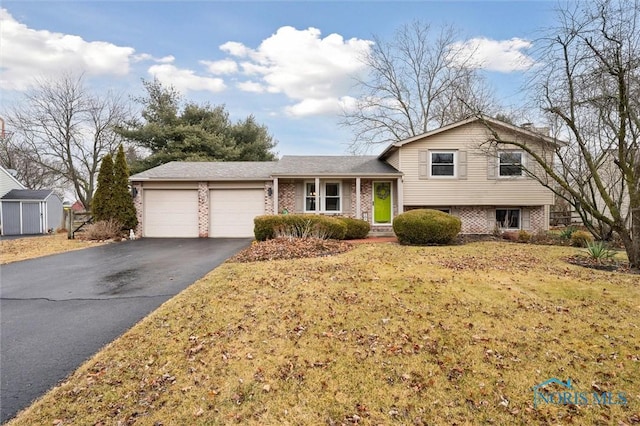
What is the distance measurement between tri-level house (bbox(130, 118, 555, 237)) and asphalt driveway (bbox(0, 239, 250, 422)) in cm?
459

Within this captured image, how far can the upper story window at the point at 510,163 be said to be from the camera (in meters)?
14.5

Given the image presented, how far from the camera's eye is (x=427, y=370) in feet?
12.1

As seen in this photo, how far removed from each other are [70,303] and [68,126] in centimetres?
2573

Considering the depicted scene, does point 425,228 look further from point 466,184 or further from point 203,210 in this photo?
point 203,210

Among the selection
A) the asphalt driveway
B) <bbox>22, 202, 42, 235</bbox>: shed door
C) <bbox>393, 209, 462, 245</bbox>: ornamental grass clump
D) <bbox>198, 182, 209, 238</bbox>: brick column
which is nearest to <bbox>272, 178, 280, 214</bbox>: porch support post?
<bbox>198, 182, 209, 238</bbox>: brick column

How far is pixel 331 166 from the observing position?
15805 mm

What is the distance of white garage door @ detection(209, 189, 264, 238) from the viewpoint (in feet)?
51.0

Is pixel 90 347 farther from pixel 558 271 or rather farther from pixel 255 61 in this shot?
pixel 255 61

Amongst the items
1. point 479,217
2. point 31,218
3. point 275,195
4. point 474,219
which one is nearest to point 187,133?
point 31,218

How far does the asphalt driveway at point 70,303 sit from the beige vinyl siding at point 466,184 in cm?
871

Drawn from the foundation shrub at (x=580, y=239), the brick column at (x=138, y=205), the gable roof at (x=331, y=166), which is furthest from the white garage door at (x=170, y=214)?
the foundation shrub at (x=580, y=239)

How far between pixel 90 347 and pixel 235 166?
546 inches

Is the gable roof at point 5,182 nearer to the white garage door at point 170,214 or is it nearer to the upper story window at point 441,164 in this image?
the white garage door at point 170,214

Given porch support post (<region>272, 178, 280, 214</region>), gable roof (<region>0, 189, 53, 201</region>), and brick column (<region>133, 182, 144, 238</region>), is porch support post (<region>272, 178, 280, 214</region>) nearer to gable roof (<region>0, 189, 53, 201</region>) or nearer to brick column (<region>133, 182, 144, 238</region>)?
brick column (<region>133, 182, 144, 238</region>)
